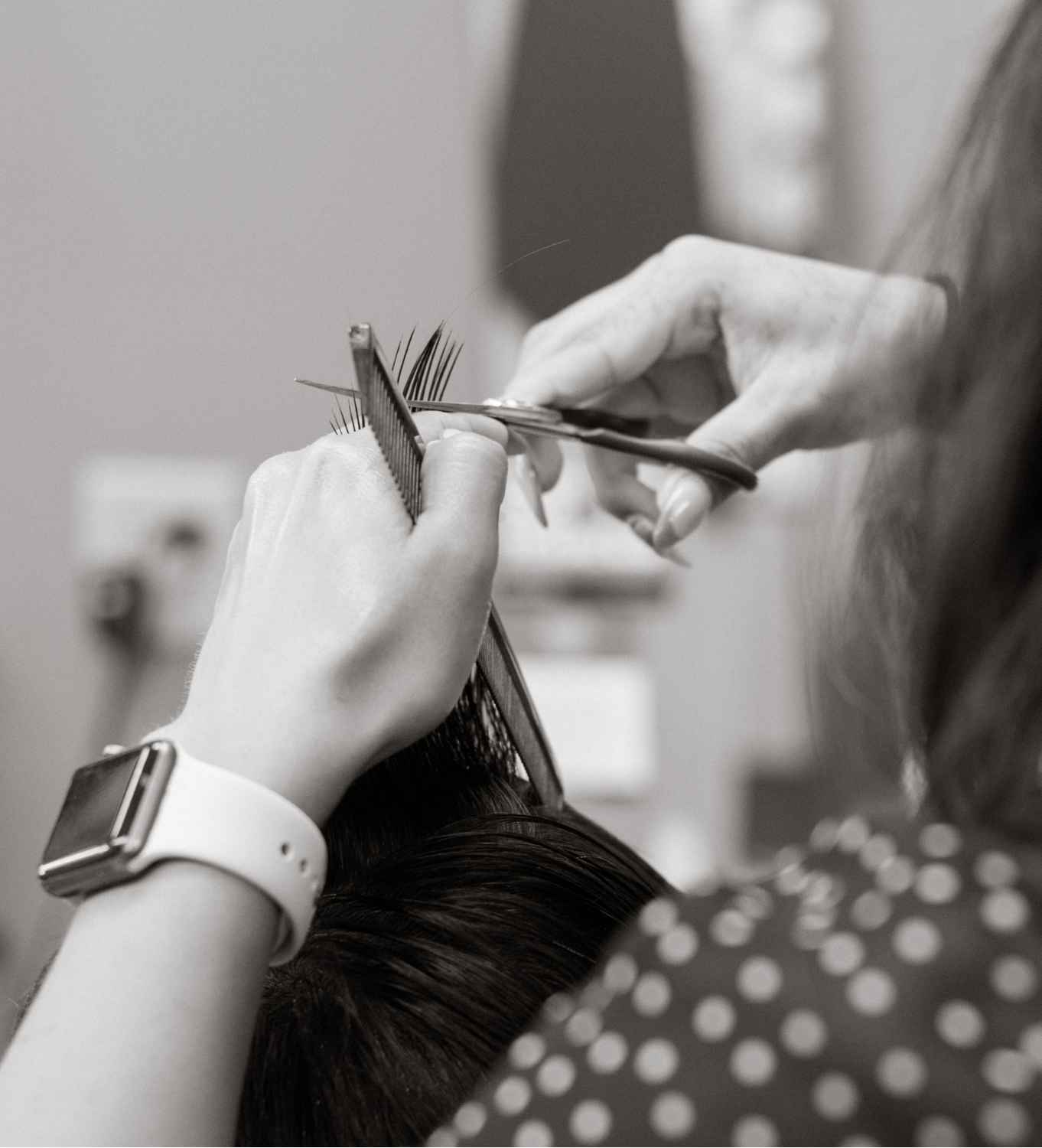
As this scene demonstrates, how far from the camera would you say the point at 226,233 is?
158cm

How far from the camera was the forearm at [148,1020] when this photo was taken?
443mm

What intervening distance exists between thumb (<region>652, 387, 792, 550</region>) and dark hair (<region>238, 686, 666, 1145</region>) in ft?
0.48

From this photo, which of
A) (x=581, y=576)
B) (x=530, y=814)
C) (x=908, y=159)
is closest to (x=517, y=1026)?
(x=530, y=814)

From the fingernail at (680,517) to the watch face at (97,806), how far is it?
1.07 ft

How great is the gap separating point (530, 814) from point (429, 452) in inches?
8.5

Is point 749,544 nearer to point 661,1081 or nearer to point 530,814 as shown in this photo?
point 530,814

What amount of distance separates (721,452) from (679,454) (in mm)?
28

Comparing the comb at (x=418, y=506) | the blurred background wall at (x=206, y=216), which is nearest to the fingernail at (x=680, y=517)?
the comb at (x=418, y=506)

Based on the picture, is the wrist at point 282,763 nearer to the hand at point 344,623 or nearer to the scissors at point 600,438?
the hand at point 344,623

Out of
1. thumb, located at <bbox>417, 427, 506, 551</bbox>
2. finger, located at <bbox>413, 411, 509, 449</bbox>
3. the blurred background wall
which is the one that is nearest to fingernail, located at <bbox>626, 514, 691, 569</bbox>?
finger, located at <bbox>413, 411, 509, 449</bbox>

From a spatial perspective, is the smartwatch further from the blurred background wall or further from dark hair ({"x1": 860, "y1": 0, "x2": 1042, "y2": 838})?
the blurred background wall

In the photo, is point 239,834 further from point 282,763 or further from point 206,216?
point 206,216

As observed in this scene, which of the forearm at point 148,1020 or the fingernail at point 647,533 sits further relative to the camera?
the fingernail at point 647,533

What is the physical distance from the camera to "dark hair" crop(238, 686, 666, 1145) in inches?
22.3
